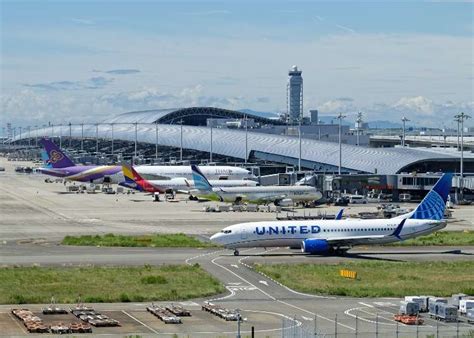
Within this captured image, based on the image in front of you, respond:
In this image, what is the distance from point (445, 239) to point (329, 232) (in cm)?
1878

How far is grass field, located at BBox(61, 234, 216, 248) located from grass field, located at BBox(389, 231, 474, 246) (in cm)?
1967

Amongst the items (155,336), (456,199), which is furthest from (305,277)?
(456,199)

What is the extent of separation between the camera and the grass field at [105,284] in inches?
2486

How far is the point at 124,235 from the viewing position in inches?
4080

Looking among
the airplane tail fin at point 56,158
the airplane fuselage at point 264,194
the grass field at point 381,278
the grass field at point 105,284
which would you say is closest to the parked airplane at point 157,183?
the airplane fuselage at point 264,194

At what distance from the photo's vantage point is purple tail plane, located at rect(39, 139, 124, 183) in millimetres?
186750

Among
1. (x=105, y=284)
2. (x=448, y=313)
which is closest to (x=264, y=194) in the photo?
(x=105, y=284)

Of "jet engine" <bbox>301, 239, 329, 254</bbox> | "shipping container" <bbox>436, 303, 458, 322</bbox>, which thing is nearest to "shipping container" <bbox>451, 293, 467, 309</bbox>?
"shipping container" <bbox>436, 303, 458, 322</bbox>

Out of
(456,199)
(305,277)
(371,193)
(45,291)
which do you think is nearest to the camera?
(45,291)

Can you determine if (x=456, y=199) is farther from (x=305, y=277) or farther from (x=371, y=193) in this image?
(x=305, y=277)

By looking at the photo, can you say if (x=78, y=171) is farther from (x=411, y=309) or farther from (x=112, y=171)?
(x=411, y=309)

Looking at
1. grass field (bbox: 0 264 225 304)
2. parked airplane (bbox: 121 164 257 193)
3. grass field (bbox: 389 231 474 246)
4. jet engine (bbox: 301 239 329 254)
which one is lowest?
grass field (bbox: 0 264 225 304)

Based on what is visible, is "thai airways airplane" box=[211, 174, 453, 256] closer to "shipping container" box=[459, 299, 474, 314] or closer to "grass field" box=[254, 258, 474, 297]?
"grass field" box=[254, 258, 474, 297]

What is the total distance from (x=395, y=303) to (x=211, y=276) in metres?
15.7
